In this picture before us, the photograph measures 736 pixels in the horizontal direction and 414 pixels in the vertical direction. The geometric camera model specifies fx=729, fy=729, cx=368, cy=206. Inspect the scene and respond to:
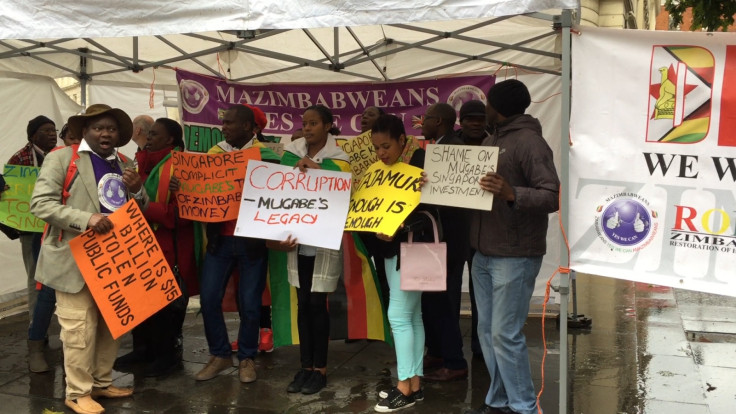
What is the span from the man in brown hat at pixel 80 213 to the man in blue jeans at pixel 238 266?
2.31ft

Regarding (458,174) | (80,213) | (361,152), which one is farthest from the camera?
(361,152)

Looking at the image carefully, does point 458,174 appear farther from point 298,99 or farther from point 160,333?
point 298,99

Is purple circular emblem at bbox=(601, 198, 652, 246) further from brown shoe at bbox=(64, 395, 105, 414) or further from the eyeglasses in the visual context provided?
brown shoe at bbox=(64, 395, 105, 414)

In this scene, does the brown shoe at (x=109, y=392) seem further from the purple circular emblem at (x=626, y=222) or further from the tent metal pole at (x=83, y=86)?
the tent metal pole at (x=83, y=86)

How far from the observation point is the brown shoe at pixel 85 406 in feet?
15.3

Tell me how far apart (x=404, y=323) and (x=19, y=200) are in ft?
10.9

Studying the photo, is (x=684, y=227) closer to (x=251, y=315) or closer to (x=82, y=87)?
(x=251, y=315)

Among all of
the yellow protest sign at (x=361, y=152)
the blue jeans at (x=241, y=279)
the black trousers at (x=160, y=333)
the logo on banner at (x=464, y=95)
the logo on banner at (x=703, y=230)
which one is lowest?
the black trousers at (x=160, y=333)

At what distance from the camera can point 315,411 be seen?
4.75m

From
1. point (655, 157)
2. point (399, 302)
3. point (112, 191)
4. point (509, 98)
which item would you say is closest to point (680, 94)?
point (655, 157)

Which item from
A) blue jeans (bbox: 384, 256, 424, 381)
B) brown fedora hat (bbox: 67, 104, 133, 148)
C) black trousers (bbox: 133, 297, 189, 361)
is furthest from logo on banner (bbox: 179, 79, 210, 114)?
blue jeans (bbox: 384, 256, 424, 381)

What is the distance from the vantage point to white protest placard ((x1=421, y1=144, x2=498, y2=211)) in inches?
156

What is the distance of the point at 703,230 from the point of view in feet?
11.8

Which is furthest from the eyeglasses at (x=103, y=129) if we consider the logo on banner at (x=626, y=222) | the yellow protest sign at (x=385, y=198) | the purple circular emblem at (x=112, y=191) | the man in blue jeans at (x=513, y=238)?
the logo on banner at (x=626, y=222)
